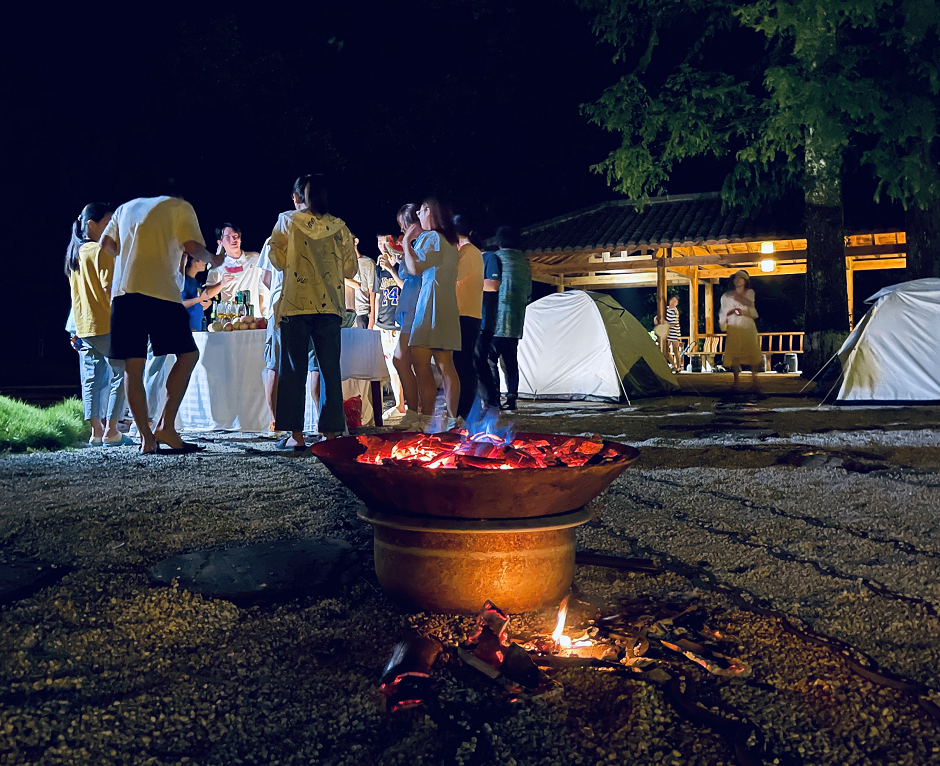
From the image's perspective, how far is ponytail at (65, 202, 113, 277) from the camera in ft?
18.2

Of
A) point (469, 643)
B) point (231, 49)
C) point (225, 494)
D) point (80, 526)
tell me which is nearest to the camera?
point (469, 643)

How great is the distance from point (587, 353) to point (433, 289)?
525 cm

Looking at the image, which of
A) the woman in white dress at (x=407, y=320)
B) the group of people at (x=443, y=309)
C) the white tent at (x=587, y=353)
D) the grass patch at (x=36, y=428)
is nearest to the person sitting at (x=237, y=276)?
the group of people at (x=443, y=309)

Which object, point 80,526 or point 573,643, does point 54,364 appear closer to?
point 80,526

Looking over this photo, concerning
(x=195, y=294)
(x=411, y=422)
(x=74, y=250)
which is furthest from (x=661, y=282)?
(x=74, y=250)

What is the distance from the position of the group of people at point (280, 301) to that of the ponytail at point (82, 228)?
0.4 inches

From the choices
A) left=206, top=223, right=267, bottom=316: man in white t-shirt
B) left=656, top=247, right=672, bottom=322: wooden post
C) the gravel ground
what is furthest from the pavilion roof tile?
the gravel ground

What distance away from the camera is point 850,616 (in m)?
2.03

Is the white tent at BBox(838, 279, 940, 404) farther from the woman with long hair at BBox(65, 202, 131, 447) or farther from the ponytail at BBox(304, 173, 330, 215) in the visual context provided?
the woman with long hair at BBox(65, 202, 131, 447)

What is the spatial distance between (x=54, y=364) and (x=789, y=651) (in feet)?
90.2

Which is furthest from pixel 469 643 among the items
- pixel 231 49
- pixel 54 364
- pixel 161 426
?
pixel 54 364

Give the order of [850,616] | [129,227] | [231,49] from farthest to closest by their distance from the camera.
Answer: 1. [231,49]
2. [129,227]
3. [850,616]

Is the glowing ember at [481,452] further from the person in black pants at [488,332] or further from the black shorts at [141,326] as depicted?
the person in black pants at [488,332]

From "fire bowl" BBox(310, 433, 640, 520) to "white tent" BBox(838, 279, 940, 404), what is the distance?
8.14 m
